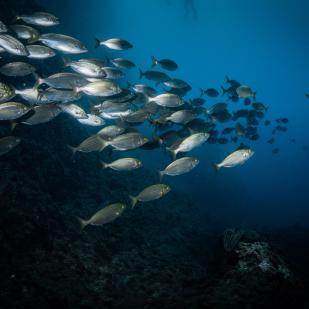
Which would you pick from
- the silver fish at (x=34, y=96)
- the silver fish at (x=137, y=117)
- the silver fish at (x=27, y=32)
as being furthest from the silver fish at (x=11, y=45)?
the silver fish at (x=137, y=117)

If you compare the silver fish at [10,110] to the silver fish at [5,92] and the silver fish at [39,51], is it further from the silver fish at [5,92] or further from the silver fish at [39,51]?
the silver fish at [39,51]

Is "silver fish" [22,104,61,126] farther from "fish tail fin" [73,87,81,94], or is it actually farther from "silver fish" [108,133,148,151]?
"silver fish" [108,133,148,151]

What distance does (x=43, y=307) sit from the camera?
3605 mm

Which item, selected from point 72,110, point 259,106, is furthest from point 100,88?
point 259,106

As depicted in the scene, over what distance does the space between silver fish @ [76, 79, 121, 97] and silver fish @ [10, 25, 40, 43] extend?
1605 mm

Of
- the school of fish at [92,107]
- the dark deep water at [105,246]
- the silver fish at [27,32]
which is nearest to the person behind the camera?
the dark deep water at [105,246]

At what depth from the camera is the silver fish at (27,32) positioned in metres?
6.34

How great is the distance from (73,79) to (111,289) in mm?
4500

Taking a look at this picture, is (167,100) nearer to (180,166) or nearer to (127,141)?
(127,141)

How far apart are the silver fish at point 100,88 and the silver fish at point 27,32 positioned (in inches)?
63.2

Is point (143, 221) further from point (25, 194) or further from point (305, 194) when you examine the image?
point (305, 194)

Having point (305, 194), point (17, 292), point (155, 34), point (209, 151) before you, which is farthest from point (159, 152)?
point (155, 34)

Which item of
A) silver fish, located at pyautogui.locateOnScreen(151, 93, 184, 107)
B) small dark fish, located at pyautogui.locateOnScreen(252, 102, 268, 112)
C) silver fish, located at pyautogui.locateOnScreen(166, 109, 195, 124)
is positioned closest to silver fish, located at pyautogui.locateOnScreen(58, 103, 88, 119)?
silver fish, located at pyautogui.locateOnScreen(151, 93, 184, 107)

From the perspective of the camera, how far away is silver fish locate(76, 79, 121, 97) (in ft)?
20.5
